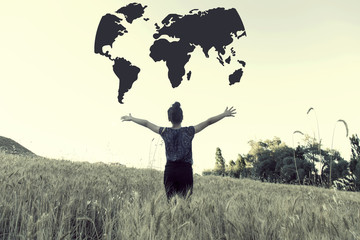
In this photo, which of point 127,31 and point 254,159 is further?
point 254,159

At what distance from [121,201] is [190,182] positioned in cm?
146

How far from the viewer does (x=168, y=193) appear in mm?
5098

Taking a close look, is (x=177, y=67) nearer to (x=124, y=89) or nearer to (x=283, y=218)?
(x=124, y=89)

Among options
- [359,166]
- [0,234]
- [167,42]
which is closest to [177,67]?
[167,42]

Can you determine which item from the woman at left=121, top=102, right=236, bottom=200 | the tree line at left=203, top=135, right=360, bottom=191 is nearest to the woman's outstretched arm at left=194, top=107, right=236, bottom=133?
the woman at left=121, top=102, right=236, bottom=200

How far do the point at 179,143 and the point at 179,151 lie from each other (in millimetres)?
146

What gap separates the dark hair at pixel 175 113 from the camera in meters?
5.19

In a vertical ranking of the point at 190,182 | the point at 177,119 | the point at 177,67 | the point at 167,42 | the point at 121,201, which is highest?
the point at 167,42

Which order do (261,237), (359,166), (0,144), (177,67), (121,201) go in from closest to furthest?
(261,237) → (177,67) → (121,201) → (0,144) → (359,166)

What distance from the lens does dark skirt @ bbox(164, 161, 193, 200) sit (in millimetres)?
5039

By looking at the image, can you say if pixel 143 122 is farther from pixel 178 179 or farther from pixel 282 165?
pixel 282 165

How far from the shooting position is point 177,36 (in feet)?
12.4

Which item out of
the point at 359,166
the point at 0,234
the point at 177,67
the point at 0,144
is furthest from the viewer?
the point at 359,166

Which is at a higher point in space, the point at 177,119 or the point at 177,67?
the point at 177,67
